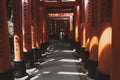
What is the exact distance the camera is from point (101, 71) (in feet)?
32.9

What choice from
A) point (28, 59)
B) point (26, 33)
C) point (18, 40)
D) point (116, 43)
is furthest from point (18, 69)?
point (116, 43)

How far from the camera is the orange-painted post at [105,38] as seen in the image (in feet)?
32.4

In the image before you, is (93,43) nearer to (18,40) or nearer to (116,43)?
(18,40)

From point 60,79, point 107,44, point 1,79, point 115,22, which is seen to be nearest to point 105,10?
point 107,44

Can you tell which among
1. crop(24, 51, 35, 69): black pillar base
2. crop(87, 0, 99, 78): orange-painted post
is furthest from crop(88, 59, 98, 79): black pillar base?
crop(24, 51, 35, 69): black pillar base

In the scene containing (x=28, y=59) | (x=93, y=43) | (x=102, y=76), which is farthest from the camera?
(x=28, y=59)

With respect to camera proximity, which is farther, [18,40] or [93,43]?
[18,40]

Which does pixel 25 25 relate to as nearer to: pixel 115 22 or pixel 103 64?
pixel 103 64

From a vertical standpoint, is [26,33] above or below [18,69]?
above

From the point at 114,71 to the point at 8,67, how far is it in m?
5.35

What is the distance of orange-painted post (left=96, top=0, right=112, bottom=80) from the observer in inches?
389

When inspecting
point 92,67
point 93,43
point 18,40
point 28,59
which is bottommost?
point 28,59

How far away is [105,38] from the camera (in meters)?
10.0

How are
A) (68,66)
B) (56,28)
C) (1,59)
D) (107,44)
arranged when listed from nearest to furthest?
(107,44) → (1,59) → (68,66) → (56,28)
